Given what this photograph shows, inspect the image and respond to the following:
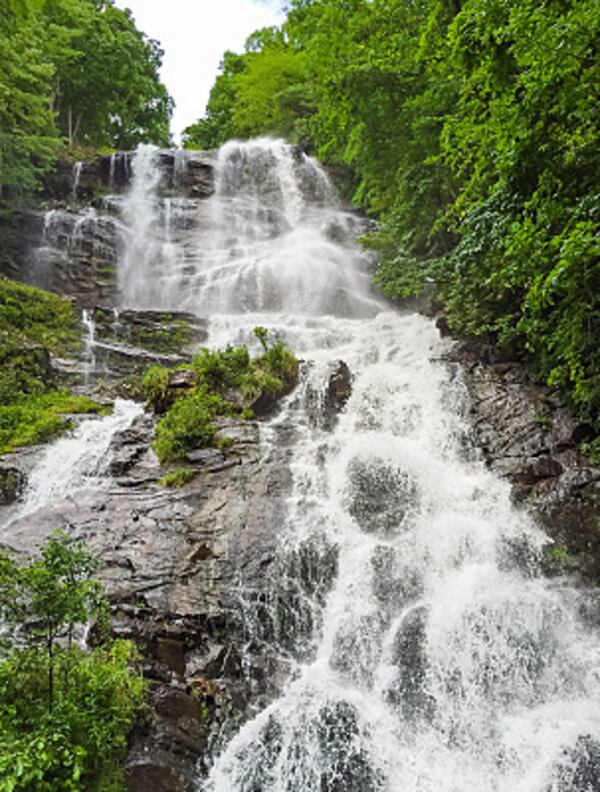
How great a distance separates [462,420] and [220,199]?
16.7 metres

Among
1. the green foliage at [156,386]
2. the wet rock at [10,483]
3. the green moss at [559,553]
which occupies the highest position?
the green foliage at [156,386]

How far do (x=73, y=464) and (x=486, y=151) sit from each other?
8.12 meters

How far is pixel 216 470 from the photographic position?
870cm

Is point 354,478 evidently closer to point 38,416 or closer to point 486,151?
point 486,151

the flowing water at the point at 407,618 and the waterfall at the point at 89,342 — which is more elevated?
the waterfall at the point at 89,342

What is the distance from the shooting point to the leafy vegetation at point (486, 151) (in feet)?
19.9

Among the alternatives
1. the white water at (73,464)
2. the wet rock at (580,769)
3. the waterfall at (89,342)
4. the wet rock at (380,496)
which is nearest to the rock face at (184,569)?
the white water at (73,464)

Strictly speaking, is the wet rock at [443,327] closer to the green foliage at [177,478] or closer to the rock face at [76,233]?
the green foliage at [177,478]

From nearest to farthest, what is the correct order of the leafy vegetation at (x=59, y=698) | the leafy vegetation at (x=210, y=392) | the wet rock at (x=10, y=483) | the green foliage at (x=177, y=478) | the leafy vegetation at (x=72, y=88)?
the leafy vegetation at (x=59, y=698) → the wet rock at (x=10, y=483) → the green foliage at (x=177, y=478) → the leafy vegetation at (x=210, y=392) → the leafy vegetation at (x=72, y=88)

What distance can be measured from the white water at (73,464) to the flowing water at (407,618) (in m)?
0.04

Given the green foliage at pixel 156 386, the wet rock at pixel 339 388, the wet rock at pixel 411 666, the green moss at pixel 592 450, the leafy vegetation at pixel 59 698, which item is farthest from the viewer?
the wet rock at pixel 339 388

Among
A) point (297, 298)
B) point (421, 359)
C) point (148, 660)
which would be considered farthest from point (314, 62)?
point (148, 660)

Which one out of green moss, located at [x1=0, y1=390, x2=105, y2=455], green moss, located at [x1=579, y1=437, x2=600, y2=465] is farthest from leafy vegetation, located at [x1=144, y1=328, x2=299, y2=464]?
green moss, located at [x1=579, y1=437, x2=600, y2=465]

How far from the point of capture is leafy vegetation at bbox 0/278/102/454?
32.1 feet
